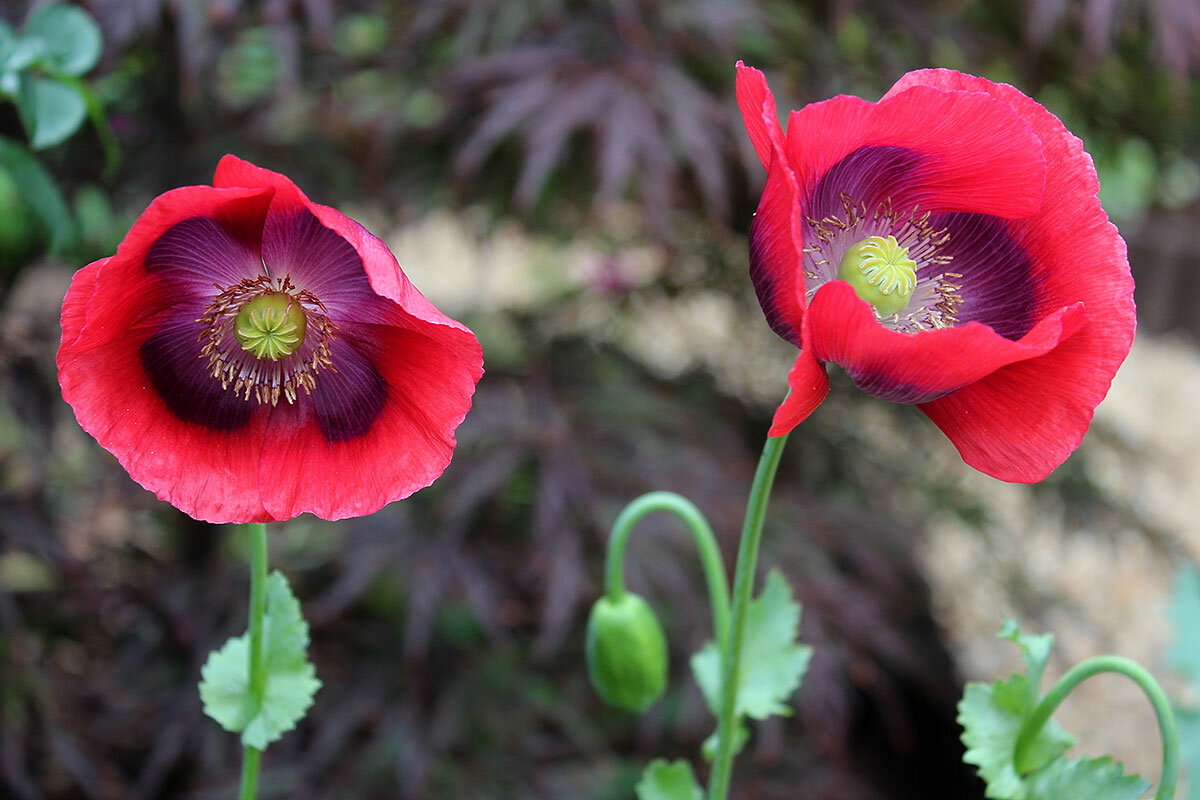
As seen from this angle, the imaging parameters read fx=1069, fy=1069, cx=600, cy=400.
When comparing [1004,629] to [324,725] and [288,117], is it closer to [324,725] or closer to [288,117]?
[324,725]

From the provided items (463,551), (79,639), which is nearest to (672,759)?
(463,551)

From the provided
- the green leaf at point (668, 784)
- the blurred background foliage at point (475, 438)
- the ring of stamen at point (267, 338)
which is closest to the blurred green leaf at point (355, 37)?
the blurred background foliage at point (475, 438)

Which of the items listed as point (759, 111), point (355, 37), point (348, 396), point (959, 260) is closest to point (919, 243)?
point (959, 260)

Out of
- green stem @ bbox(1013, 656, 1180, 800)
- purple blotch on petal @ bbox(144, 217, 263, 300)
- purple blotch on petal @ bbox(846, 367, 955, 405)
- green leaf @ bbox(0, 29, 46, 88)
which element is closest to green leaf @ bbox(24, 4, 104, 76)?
green leaf @ bbox(0, 29, 46, 88)

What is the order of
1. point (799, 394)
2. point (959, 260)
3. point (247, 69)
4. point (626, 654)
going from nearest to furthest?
point (799, 394)
point (959, 260)
point (626, 654)
point (247, 69)

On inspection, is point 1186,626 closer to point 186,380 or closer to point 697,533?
point 697,533

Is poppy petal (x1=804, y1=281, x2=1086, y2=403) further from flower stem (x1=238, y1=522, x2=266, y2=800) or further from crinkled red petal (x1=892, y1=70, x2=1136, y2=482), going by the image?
flower stem (x1=238, y1=522, x2=266, y2=800)
